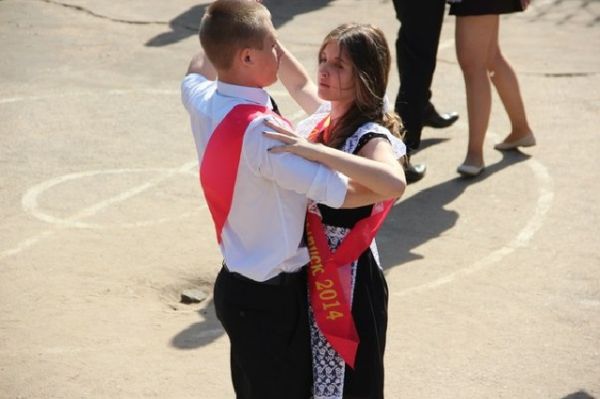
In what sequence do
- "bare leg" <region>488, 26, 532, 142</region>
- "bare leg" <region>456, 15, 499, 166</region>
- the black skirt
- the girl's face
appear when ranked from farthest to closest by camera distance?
"bare leg" <region>488, 26, 532, 142</region>
"bare leg" <region>456, 15, 499, 166</region>
the black skirt
the girl's face

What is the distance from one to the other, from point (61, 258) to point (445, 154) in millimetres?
2892

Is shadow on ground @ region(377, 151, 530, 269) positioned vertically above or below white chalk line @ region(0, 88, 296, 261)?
below

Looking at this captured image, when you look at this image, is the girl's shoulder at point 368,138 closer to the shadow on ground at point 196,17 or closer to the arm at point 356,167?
the arm at point 356,167

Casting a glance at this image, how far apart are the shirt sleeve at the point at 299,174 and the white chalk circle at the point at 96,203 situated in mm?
3513

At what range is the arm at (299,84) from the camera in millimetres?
4082

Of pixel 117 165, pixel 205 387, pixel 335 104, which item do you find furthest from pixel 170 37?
pixel 335 104

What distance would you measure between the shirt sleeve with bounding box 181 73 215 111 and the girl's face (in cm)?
39

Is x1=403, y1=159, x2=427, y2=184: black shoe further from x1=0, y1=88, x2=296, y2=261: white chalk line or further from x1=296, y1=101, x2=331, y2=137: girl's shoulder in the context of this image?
x1=296, y1=101, x2=331, y2=137: girl's shoulder

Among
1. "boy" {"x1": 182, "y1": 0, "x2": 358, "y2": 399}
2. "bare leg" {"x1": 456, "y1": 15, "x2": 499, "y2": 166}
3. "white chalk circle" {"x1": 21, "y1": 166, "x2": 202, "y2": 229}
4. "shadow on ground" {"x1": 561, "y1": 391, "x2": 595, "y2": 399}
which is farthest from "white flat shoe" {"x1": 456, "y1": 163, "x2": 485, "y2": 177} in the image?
"boy" {"x1": 182, "y1": 0, "x2": 358, "y2": 399}

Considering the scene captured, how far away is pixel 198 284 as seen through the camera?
6.07 m

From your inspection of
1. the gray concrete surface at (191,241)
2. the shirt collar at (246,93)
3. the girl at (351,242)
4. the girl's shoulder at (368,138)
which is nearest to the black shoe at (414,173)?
the gray concrete surface at (191,241)

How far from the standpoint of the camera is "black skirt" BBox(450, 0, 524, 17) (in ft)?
23.5

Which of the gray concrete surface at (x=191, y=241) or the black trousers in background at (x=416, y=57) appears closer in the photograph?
the gray concrete surface at (x=191, y=241)

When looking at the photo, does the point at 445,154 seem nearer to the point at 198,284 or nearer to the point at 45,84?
the point at 198,284
